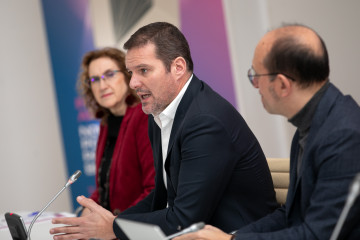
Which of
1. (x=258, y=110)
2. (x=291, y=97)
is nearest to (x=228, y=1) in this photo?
(x=258, y=110)

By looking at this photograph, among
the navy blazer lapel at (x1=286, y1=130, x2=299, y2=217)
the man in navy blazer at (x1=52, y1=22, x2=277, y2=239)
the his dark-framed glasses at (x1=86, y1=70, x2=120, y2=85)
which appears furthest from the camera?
the his dark-framed glasses at (x1=86, y1=70, x2=120, y2=85)

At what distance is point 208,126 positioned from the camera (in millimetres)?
1784

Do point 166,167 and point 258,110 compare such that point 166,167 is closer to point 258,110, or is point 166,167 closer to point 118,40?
point 258,110

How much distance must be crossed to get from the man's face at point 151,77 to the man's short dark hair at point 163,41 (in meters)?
0.02

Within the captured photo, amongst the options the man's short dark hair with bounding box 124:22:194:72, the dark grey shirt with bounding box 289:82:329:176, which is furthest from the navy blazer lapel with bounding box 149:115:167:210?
the dark grey shirt with bounding box 289:82:329:176

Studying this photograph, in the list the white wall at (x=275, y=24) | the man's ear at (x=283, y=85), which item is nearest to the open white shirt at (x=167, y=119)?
the man's ear at (x=283, y=85)

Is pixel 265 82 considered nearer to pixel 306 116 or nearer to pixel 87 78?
pixel 306 116

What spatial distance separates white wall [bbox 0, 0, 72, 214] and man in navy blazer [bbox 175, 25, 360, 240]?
355 cm

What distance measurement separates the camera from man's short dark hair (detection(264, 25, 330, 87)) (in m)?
1.43

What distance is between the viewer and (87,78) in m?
3.40

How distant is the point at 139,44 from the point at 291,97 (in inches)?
32.2

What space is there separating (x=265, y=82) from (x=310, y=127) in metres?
0.20

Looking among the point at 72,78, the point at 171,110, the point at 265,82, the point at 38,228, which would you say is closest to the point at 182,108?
the point at 171,110

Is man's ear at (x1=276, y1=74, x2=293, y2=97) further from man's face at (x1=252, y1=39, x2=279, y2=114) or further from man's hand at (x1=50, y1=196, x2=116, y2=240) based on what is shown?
man's hand at (x1=50, y1=196, x2=116, y2=240)
